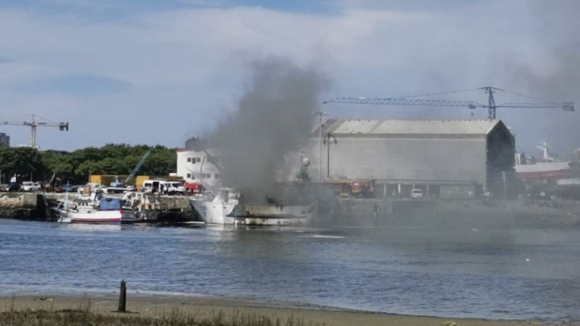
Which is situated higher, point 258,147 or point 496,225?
point 258,147

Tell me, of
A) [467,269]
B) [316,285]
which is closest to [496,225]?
[467,269]

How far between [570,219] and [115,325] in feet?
334

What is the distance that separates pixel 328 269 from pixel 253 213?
185 ft

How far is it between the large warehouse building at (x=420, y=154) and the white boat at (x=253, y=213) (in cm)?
2306

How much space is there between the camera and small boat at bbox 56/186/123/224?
123 meters

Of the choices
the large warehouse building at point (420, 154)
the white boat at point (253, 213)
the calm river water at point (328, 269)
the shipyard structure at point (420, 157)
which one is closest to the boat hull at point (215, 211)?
the white boat at point (253, 213)

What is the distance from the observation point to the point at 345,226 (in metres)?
120

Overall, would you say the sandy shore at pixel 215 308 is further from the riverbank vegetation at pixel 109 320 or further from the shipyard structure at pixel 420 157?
the shipyard structure at pixel 420 157

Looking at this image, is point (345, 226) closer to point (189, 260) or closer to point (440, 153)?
point (440, 153)

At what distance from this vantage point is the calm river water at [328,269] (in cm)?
4284

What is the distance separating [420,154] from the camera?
145125 mm

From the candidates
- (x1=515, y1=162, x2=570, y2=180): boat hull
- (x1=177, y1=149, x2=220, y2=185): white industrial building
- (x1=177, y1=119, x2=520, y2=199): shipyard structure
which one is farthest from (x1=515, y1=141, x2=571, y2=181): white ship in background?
(x1=177, y1=149, x2=220, y2=185): white industrial building

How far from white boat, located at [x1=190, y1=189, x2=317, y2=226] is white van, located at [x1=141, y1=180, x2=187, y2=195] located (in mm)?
30068

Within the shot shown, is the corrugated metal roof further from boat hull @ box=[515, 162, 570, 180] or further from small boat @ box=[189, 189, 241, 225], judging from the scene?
small boat @ box=[189, 189, 241, 225]
